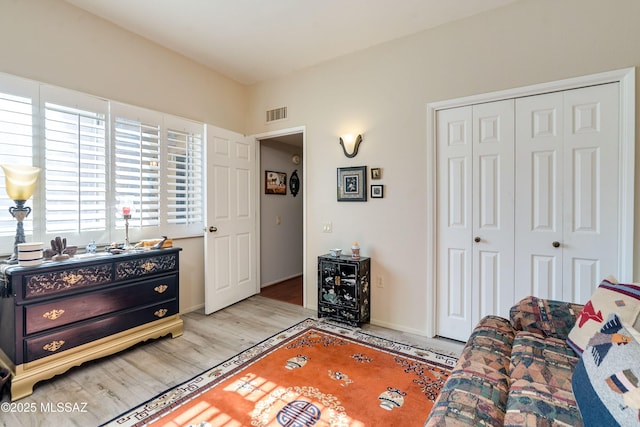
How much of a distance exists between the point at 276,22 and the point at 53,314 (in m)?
3.05

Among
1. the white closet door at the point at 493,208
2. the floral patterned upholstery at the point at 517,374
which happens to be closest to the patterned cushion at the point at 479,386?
the floral patterned upholstery at the point at 517,374

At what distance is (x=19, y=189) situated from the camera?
2.13 metres

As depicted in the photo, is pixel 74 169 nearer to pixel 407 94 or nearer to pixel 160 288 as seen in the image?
Answer: pixel 160 288

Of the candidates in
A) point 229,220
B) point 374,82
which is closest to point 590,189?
point 374,82

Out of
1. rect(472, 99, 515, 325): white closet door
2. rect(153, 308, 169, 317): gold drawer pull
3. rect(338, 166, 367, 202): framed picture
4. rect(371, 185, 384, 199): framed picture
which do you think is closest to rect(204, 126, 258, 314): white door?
rect(153, 308, 169, 317): gold drawer pull

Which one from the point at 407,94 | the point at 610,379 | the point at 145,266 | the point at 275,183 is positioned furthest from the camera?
the point at 275,183

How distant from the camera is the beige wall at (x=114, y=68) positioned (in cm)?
236

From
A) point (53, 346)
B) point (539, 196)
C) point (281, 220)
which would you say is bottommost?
point (53, 346)

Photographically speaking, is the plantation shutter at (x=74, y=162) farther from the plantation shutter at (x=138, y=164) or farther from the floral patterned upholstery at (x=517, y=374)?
the floral patterned upholstery at (x=517, y=374)

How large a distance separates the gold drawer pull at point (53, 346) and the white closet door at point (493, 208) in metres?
3.40

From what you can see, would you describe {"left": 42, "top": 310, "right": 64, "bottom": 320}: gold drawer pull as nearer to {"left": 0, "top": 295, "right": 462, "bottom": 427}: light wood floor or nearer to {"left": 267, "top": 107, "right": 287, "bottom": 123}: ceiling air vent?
{"left": 0, "top": 295, "right": 462, "bottom": 427}: light wood floor

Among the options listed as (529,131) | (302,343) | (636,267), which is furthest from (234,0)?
(636,267)

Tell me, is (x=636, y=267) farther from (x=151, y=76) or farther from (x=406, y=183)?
(x=151, y=76)

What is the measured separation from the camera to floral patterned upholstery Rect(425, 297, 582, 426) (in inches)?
42.8
